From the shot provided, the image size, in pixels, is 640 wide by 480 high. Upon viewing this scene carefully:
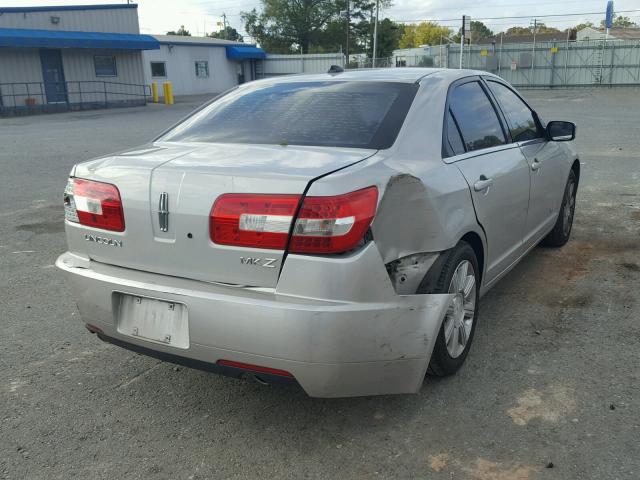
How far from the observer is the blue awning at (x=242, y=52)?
4441 cm

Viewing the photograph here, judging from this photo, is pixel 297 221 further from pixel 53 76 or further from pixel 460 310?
pixel 53 76

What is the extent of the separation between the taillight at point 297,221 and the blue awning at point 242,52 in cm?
4441

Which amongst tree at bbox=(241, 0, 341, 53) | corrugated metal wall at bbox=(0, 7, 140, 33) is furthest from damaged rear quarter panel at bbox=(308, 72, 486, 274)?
tree at bbox=(241, 0, 341, 53)

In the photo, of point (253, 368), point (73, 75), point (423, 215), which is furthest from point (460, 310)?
point (73, 75)

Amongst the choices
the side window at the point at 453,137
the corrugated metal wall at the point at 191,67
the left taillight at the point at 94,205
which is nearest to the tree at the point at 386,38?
the corrugated metal wall at the point at 191,67

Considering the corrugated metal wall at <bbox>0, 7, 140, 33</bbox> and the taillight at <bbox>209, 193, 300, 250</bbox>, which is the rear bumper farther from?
the corrugated metal wall at <bbox>0, 7, 140, 33</bbox>

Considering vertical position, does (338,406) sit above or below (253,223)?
below

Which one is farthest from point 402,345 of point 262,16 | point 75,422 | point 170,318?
point 262,16

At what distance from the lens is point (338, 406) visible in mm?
3002

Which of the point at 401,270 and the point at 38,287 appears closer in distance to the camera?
the point at 401,270

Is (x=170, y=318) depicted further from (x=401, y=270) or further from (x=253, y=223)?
(x=401, y=270)

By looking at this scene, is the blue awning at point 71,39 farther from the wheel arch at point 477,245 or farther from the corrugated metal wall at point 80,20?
the wheel arch at point 477,245

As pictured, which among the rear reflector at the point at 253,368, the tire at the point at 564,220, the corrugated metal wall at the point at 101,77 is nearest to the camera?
the rear reflector at the point at 253,368

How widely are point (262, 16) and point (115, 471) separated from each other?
73277mm
